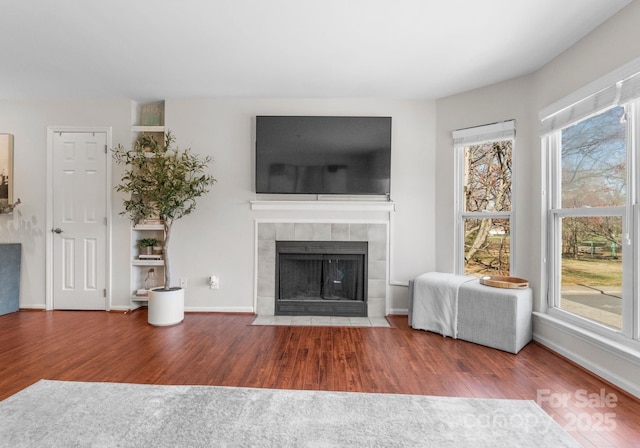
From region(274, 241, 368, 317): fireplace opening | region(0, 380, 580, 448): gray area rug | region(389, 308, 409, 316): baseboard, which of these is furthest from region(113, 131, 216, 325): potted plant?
region(389, 308, 409, 316): baseboard

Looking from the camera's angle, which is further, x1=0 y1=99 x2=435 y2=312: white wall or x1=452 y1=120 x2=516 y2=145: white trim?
x1=0 y1=99 x2=435 y2=312: white wall

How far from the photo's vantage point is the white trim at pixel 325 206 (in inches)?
147

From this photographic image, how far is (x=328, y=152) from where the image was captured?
370 cm

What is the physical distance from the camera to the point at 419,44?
261 centimetres

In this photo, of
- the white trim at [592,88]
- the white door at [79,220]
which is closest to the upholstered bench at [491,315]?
the white trim at [592,88]

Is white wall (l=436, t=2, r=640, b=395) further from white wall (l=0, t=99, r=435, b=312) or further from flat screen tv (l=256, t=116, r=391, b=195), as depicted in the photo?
flat screen tv (l=256, t=116, r=391, b=195)

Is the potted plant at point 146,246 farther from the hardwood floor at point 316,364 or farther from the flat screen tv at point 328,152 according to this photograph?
the flat screen tv at point 328,152

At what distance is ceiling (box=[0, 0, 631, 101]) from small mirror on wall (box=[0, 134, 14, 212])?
1.86ft

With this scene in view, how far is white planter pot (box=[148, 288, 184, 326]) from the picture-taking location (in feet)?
11.0

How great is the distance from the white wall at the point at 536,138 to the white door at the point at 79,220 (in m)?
3.90

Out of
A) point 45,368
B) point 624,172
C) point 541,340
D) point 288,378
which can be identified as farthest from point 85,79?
point 541,340

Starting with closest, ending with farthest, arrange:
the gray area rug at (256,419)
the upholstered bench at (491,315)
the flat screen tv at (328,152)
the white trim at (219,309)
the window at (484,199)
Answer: the gray area rug at (256,419) → the upholstered bench at (491,315) → the window at (484,199) → the flat screen tv at (328,152) → the white trim at (219,309)

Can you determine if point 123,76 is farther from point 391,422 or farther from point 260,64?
point 391,422

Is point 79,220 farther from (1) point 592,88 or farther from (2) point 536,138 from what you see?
(1) point 592,88
